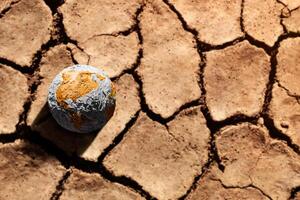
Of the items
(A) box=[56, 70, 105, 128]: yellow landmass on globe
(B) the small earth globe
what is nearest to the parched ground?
(B) the small earth globe

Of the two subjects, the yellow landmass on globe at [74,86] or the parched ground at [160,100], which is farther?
the parched ground at [160,100]

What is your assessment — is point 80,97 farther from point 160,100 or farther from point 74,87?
point 160,100

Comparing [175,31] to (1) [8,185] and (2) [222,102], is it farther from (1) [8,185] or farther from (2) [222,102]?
(1) [8,185]

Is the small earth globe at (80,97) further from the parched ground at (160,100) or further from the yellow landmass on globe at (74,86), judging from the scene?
the parched ground at (160,100)

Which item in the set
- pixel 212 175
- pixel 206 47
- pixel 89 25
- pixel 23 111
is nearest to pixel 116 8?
pixel 89 25

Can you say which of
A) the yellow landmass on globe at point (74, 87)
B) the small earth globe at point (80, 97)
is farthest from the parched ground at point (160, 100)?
the yellow landmass on globe at point (74, 87)

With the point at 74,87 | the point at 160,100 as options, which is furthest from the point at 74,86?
the point at 160,100
